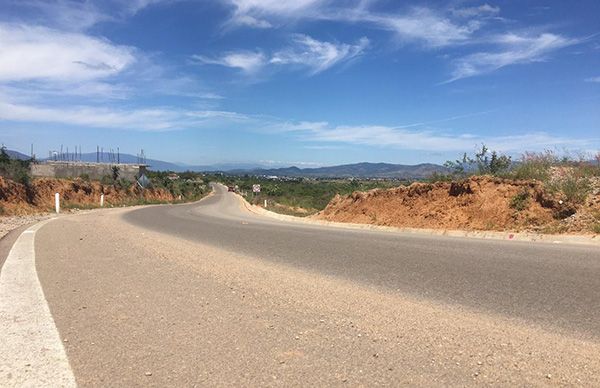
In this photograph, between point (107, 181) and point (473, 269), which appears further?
point (107, 181)

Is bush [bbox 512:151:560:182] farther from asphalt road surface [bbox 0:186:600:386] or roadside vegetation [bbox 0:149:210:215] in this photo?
roadside vegetation [bbox 0:149:210:215]

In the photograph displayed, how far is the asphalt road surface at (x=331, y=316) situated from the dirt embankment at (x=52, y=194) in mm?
23325

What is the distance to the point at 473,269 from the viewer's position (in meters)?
8.76

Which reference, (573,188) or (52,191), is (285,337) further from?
(52,191)

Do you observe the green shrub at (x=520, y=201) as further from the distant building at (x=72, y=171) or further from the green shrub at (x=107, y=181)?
the distant building at (x=72, y=171)

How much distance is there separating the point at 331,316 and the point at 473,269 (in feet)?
12.3

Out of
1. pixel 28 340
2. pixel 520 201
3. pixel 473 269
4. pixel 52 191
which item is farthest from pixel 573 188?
pixel 52 191

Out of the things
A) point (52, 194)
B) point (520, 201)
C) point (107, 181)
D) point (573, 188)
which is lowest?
point (52, 194)

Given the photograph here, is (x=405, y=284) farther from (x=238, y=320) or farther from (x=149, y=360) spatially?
(x=149, y=360)

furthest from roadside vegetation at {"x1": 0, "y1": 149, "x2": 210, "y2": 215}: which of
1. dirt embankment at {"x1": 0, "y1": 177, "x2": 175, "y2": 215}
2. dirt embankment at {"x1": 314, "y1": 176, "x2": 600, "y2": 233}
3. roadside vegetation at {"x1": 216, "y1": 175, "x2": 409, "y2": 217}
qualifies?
dirt embankment at {"x1": 314, "y1": 176, "x2": 600, "y2": 233}

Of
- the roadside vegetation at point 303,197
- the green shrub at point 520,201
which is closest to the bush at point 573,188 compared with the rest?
the green shrub at point 520,201

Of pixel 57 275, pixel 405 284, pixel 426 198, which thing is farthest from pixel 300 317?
pixel 426 198

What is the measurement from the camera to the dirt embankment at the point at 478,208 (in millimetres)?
14984

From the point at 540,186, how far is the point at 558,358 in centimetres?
1339
